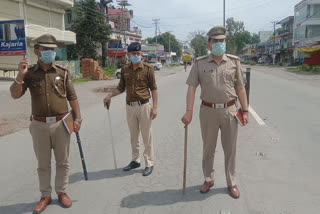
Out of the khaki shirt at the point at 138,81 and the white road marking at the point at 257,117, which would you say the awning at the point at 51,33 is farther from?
the khaki shirt at the point at 138,81

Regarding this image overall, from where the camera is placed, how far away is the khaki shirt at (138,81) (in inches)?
172

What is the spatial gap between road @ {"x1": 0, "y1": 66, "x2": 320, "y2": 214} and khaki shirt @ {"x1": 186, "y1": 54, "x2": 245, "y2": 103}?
4.10ft

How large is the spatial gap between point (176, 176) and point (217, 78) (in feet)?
5.34

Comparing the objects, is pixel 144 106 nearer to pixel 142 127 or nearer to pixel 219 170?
pixel 142 127

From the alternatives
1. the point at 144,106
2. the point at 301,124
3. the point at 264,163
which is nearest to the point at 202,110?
the point at 144,106

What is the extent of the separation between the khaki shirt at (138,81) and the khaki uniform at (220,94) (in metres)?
0.89

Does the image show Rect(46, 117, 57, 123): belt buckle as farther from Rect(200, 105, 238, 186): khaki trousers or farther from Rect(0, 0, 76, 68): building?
Rect(0, 0, 76, 68): building

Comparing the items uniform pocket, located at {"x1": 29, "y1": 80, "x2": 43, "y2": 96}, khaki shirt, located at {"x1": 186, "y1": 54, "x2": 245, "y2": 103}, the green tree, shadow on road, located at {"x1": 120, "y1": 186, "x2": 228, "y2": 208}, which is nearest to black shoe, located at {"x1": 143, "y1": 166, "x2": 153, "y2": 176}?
shadow on road, located at {"x1": 120, "y1": 186, "x2": 228, "y2": 208}

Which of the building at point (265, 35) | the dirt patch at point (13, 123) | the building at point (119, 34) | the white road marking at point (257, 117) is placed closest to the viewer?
the dirt patch at point (13, 123)

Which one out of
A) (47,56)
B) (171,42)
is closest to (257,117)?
(47,56)

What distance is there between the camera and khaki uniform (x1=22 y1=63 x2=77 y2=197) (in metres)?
3.33

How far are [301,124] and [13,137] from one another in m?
6.97

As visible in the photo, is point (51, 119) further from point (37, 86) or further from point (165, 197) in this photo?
point (165, 197)

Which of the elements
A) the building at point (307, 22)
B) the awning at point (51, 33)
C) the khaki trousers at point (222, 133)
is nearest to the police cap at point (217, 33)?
the khaki trousers at point (222, 133)
